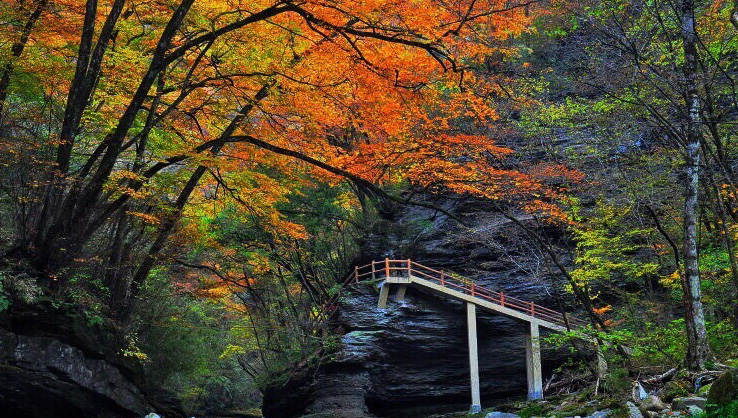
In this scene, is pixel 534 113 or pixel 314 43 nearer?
pixel 314 43

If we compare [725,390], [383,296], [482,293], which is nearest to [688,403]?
[725,390]

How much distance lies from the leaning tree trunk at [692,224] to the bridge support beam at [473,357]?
9.13 m

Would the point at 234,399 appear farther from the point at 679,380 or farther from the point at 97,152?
the point at 679,380

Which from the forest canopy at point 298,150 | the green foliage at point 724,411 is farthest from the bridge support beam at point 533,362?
the green foliage at point 724,411

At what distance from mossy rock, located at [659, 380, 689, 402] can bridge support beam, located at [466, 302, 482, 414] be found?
898 cm

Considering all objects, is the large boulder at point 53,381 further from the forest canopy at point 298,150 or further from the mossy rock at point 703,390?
the mossy rock at point 703,390

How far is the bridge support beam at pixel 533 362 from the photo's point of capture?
15.5 metres

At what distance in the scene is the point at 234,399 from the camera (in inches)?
965

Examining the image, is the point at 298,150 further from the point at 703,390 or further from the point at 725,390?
the point at 725,390

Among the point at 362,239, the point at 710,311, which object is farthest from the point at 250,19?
the point at 362,239

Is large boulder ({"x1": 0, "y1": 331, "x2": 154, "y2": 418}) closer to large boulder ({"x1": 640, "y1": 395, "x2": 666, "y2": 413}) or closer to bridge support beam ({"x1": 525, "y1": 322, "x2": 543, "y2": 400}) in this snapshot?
large boulder ({"x1": 640, "y1": 395, "x2": 666, "y2": 413})

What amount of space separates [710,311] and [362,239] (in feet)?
35.2

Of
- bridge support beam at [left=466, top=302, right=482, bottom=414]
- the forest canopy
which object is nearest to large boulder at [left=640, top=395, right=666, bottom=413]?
the forest canopy

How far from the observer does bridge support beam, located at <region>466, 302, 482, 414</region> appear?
50.3 feet
